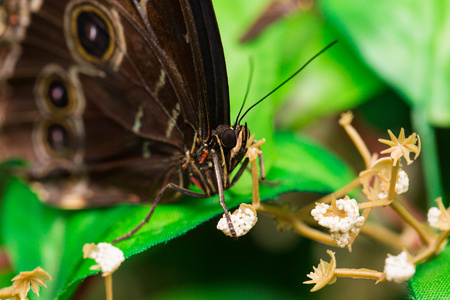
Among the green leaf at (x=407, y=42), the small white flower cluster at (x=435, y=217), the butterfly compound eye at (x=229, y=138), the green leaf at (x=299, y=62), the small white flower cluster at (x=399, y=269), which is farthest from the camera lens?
the green leaf at (x=299, y=62)

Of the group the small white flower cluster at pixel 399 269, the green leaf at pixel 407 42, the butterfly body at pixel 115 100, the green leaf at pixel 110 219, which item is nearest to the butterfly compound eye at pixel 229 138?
the butterfly body at pixel 115 100

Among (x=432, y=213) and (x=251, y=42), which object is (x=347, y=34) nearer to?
(x=251, y=42)

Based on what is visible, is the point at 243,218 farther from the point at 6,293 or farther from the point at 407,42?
the point at 407,42

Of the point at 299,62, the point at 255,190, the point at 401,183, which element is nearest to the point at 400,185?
the point at 401,183

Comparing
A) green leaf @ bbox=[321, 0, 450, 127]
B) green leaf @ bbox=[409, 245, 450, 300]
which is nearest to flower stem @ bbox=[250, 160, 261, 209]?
green leaf @ bbox=[409, 245, 450, 300]

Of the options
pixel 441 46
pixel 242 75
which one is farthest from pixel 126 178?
pixel 441 46

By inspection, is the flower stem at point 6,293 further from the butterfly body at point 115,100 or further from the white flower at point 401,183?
the white flower at point 401,183
